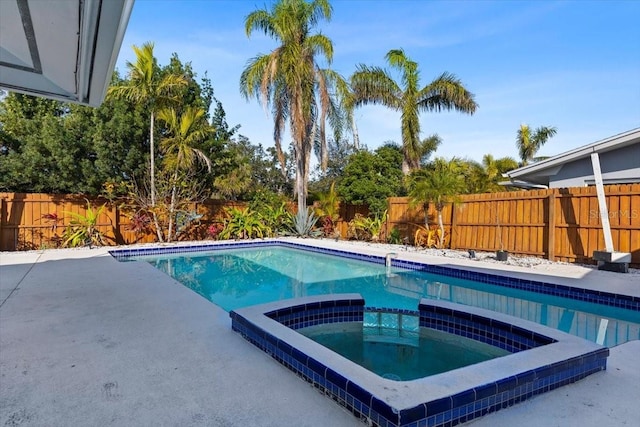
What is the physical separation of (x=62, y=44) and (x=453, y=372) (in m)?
3.42

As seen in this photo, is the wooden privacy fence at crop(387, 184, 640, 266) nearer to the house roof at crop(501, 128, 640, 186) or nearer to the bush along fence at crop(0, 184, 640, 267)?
the bush along fence at crop(0, 184, 640, 267)

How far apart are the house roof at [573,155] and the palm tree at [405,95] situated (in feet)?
16.3

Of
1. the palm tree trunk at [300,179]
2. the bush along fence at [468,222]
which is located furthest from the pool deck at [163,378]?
the palm tree trunk at [300,179]

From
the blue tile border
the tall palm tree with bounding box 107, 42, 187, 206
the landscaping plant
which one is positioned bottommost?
the blue tile border

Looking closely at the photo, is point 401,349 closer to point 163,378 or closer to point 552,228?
point 163,378

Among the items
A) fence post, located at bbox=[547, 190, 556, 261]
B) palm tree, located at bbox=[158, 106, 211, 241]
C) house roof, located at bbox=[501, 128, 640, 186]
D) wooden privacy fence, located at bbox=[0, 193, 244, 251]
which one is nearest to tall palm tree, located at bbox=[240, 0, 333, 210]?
palm tree, located at bbox=[158, 106, 211, 241]

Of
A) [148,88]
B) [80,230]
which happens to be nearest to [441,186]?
[148,88]

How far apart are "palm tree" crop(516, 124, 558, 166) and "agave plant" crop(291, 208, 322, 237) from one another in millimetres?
17898

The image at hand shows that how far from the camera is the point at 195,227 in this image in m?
13.3

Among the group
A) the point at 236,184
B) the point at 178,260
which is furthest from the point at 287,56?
the point at 178,260

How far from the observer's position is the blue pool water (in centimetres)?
480

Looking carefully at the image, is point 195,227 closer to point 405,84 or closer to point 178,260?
point 178,260

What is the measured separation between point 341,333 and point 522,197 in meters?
6.90

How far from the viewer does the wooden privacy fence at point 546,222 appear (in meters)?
7.38
